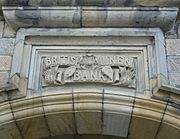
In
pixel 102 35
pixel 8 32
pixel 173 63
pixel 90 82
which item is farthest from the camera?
pixel 8 32

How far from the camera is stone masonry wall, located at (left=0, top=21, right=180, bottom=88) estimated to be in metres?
3.14

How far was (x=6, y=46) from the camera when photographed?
10.8 ft

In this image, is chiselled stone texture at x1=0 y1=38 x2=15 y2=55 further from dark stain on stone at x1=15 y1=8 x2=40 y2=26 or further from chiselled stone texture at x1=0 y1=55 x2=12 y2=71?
dark stain on stone at x1=15 y1=8 x2=40 y2=26

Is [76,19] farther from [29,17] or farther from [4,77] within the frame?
[4,77]

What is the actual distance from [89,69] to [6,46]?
71 cm

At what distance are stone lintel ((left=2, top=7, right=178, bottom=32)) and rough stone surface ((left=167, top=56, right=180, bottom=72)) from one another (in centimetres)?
28

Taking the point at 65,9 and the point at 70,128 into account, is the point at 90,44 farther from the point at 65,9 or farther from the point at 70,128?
the point at 70,128

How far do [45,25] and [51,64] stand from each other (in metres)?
0.38

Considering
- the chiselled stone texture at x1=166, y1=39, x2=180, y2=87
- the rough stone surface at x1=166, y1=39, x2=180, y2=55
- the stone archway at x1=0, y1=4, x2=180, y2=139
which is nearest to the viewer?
the stone archway at x1=0, y1=4, x2=180, y2=139

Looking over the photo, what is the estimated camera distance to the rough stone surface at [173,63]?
10.4 ft

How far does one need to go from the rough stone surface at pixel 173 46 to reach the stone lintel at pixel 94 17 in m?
0.12

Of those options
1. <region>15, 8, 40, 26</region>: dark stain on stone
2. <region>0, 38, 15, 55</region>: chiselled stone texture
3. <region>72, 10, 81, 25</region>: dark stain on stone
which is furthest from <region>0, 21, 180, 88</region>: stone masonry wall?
<region>72, 10, 81, 25</region>: dark stain on stone

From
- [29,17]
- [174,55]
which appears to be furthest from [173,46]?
[29,17]

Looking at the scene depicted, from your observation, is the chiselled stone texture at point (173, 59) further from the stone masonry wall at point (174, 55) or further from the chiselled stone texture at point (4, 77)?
the chiselled stone texture at point (4, 77)
